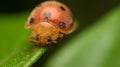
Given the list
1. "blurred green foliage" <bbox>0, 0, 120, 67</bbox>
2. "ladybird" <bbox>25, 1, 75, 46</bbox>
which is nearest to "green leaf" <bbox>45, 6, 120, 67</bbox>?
"blurred green foliage" <bbox>0, 0, 120, 67</bbox>

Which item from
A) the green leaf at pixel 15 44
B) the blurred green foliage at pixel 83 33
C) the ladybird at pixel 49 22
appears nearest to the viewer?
the green leaf at pixel 15 44

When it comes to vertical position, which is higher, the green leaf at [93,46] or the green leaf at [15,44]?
the green leaf at [15,44]

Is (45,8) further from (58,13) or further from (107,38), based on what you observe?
(107,38)

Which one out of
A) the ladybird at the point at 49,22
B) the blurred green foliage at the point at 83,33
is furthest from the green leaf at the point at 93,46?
the ladybird at the point at 49,22

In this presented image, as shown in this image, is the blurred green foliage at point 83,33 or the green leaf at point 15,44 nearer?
the green leaf at point 15,44

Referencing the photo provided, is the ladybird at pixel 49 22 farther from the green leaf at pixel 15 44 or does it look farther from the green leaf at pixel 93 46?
the green leaf at pixel 93 46

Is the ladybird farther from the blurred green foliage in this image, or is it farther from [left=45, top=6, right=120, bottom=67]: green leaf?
[left=45, top=6, right=120, bottom=67]: green leaf

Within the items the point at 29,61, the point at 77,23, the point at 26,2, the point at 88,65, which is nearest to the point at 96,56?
the point at 88,65

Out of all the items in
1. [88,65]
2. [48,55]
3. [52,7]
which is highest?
[52,7]
